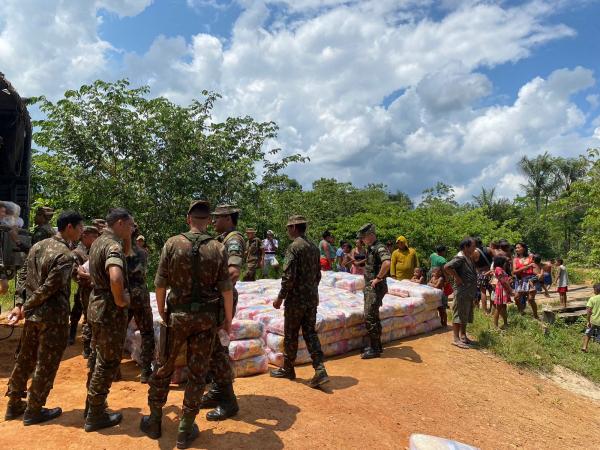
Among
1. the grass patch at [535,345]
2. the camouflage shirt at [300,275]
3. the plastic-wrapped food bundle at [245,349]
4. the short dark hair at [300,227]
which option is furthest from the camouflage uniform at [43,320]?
the grass patch at [535,345]

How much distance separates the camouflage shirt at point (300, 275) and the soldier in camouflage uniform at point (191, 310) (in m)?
1.36

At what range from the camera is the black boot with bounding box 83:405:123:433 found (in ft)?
11.6

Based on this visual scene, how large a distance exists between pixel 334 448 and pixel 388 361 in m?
2.37

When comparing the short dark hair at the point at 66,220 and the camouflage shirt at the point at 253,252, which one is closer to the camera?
the short dark hair at the point at 66,220

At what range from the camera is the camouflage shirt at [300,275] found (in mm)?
4719

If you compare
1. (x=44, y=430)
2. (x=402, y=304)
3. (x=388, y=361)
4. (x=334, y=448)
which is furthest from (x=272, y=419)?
(x=402, y=304)

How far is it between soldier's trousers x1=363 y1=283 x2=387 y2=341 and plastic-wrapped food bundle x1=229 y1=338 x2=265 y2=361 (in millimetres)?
1629

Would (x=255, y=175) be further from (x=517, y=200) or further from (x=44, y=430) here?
(x=517, y=200)

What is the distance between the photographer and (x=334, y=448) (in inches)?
140

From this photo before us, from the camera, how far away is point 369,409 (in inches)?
170

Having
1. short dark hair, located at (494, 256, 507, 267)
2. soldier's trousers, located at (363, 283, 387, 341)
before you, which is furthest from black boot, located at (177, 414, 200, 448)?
short dark hair, located at (494, 256, 507, 267)

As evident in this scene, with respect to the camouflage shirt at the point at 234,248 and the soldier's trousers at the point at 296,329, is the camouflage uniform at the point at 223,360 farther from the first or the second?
the soldier's trousers at the point at 296,329

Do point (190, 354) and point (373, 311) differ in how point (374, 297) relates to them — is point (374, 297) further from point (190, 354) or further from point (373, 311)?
point (190, 354)

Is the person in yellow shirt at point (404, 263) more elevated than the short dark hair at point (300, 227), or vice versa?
the short dark hair at point (300, 227)
